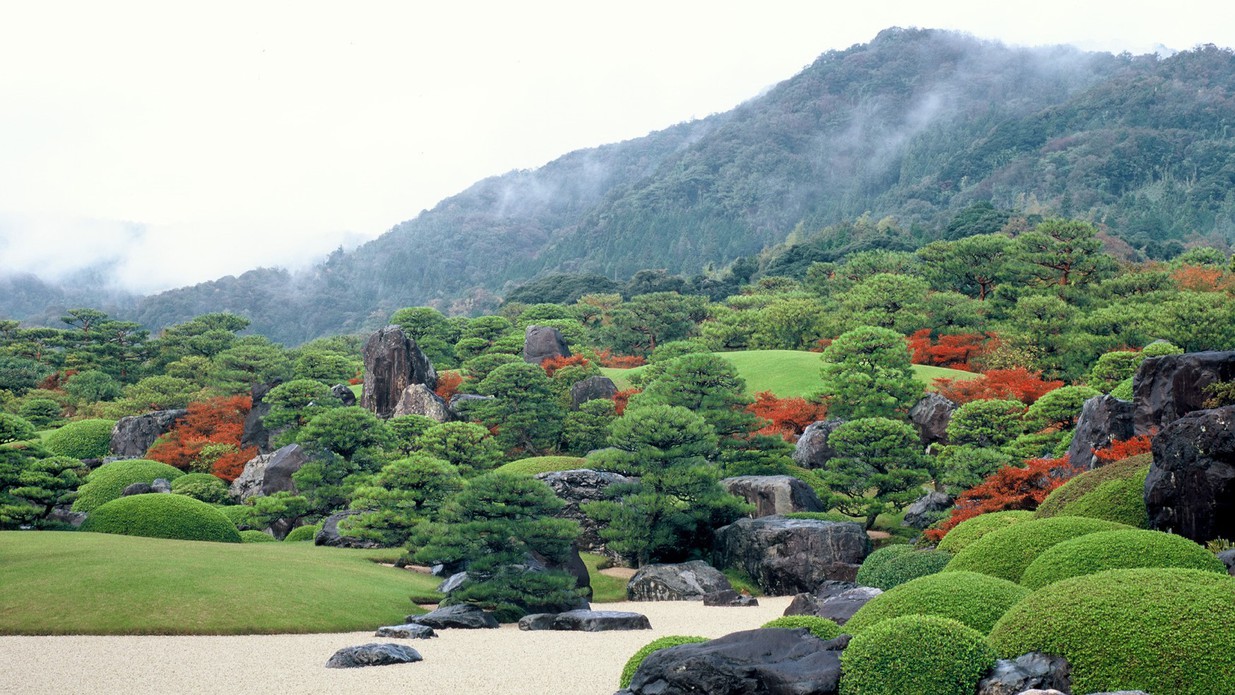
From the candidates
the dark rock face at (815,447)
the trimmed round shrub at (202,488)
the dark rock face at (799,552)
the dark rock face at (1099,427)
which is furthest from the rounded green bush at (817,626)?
the trimmed round shrub at (202,488)

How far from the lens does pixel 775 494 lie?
3186cm

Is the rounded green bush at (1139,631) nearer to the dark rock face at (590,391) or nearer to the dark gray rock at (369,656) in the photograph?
the dark gray rock at (369,656)

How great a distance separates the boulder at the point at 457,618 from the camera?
62.0 ft

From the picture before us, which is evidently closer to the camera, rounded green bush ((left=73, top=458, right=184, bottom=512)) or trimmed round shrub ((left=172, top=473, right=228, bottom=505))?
rounded green bush ((left=73, top=458, right=184, bottom=512))

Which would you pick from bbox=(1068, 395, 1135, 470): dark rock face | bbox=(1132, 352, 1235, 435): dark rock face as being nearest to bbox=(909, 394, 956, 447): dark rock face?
bbox=(1068, 395, 1135, 470): dark rock face

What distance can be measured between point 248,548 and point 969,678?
20.3 m

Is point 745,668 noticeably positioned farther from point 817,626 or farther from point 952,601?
point 952,601

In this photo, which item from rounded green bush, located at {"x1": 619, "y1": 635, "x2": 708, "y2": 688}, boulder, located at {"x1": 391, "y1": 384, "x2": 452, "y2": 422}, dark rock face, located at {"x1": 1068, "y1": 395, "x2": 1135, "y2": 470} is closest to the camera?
rounded green bush, located at {"x1": 619, "y1": 635, "x2": 708, "y2": 688}

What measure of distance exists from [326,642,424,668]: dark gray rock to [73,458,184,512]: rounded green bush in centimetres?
2388

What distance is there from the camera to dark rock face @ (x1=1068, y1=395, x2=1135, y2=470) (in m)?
21.3

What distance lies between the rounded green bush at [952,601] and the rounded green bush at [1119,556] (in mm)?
663

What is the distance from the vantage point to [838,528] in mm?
27078

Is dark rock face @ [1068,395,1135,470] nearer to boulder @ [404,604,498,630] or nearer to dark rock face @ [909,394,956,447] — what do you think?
boulder @ [404,604,498,630]

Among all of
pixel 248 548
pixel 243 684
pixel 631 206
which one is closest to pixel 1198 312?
pixel 248 548
